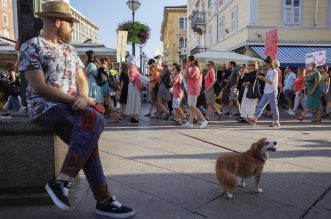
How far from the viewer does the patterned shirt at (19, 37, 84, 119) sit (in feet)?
9.62

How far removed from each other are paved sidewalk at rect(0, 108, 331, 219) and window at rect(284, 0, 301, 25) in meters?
15.7

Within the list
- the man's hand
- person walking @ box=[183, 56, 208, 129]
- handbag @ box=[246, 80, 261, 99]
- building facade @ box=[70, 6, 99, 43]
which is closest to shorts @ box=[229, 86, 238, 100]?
handbag @ box=[246, 80, 261, 99]

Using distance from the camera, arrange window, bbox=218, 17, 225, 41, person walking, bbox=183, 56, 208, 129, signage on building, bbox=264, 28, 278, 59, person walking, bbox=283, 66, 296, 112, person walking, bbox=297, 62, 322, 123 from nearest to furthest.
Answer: person walking, bbox=183, 56, 208, 129
person walking, bbox=297, 62, 322, 123
person walking, bbox=283, 66, 296, 112
signage on building, bbox=264, 28, 278, 59
window, bbox=218, 17, 225, 41

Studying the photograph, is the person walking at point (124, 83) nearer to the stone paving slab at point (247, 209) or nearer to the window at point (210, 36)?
the stone paving slab at point (247, 209)

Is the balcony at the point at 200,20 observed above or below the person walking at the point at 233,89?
above

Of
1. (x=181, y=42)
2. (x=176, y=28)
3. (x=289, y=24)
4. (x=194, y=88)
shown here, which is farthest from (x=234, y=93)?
(x=176, y=28)

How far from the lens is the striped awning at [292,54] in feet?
63.3

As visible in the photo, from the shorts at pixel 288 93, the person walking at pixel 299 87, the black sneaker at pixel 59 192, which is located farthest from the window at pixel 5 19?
the black sneaker at pixel 59 192

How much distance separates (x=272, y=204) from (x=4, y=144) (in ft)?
9.21

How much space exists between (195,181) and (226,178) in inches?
28.8

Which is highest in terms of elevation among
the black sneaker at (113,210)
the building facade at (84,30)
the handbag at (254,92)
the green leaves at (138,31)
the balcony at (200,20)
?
the building facade at (84,30)

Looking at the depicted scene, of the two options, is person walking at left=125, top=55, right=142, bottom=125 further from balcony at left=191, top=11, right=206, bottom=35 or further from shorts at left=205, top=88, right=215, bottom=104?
balcony at left=191, top=11, right=206, bottom=35

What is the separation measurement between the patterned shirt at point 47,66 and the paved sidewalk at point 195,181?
1.07 meters

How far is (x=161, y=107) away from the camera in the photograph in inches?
439
